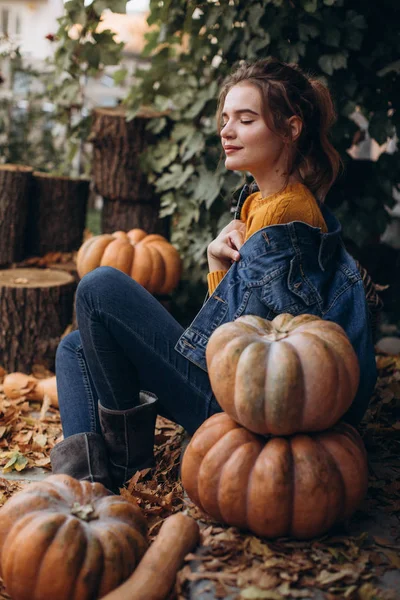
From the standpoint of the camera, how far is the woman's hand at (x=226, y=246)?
2.28 metres

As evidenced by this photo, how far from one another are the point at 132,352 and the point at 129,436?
0.33m

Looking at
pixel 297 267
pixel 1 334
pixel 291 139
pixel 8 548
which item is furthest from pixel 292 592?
pixel 1 334

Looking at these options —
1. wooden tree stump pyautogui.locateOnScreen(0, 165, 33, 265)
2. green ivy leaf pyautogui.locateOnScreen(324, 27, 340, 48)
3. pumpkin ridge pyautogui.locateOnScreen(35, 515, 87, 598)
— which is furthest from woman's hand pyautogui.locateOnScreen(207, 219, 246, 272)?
wooden tree stump pyautogui.locateOnScreen(0, 165, 33, 265)

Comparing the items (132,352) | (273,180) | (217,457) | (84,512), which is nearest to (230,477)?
(217,457)

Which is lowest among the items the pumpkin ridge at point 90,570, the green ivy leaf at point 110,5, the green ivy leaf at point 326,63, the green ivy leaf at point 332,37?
the pumpkin ridge at point 90,570

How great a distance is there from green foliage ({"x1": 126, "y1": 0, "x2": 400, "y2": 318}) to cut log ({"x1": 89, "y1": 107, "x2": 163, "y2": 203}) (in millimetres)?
108

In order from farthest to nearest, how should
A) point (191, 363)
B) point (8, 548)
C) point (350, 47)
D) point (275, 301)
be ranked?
point (350, 47) < point (191, 363) < point (275, 301) < point (8, 548)

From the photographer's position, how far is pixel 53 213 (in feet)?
16.1

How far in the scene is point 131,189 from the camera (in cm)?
471

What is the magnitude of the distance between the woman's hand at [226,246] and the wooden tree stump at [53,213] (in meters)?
2.75

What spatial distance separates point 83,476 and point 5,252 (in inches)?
107

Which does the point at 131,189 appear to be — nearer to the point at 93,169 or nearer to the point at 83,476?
the point at 93,169

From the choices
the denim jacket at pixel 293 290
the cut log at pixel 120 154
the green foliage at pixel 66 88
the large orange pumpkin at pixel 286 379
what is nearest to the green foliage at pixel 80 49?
the green foliage at pixel 66 88

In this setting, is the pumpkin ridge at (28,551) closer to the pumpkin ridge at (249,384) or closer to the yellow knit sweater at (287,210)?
the pumpkin ridge at (249,384)
